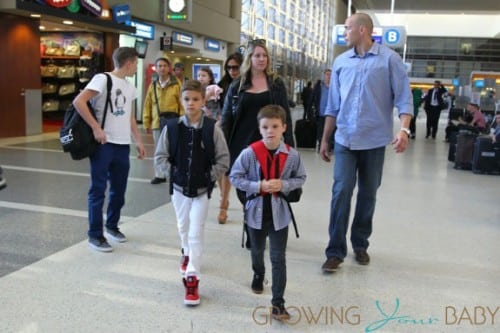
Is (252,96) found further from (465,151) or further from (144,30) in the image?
(144,30)

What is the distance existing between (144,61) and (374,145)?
13.7m

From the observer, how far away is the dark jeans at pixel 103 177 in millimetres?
3953

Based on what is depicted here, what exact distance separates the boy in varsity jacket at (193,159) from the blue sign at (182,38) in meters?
15.5

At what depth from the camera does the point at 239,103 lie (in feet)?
12.9

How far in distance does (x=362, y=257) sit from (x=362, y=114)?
1.12m

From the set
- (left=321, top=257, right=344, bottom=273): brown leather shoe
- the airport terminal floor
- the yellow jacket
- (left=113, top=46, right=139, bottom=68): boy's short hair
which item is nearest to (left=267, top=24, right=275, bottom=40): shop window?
the yellow jacket

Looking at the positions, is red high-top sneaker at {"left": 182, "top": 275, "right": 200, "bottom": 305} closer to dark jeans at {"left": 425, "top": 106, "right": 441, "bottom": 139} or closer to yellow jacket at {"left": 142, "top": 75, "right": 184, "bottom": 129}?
yellow jacket at {"left": 142, "top": 75, "right": 184, "bottom": 129}

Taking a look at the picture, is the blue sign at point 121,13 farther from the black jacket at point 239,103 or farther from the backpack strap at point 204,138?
the backpack strap at point 204,138

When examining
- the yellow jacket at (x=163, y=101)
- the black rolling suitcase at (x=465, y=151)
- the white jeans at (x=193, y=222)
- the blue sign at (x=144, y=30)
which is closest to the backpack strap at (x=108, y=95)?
the white jeans at (x=193, y=222)

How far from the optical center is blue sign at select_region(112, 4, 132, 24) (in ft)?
44.8

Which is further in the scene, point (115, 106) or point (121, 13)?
point (121, 13)

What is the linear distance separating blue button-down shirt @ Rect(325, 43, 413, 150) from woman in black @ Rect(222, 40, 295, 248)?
18.6 inches

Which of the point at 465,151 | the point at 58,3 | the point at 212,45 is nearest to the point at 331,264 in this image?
the point at 465,151

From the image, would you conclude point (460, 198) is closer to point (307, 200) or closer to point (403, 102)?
point (307, 200)
